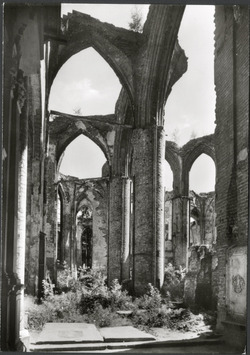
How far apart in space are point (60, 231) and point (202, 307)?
1676 centimetres

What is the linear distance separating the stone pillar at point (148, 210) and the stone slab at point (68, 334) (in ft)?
14.3

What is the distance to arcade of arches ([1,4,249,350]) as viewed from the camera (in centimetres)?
675

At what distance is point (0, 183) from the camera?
636 cm

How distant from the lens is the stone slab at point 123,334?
8.76 metres

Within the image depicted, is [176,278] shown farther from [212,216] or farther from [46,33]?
[212,216]

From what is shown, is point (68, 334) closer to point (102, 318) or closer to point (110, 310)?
point (102, 318)

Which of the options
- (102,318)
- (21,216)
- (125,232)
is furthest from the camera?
(125,232)

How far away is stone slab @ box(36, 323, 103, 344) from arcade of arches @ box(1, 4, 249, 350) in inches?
48.9

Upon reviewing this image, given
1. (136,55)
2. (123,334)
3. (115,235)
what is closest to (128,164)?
(115,235)

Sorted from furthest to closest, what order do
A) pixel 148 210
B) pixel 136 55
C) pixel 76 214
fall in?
pixel 76 214 < pixel 136 55 < pixel 148 210

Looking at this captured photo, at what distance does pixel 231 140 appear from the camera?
30.7 feet

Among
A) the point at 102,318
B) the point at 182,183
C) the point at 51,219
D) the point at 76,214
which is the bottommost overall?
the point at 102,318

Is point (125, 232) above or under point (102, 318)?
above

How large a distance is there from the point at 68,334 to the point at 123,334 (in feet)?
3.48
